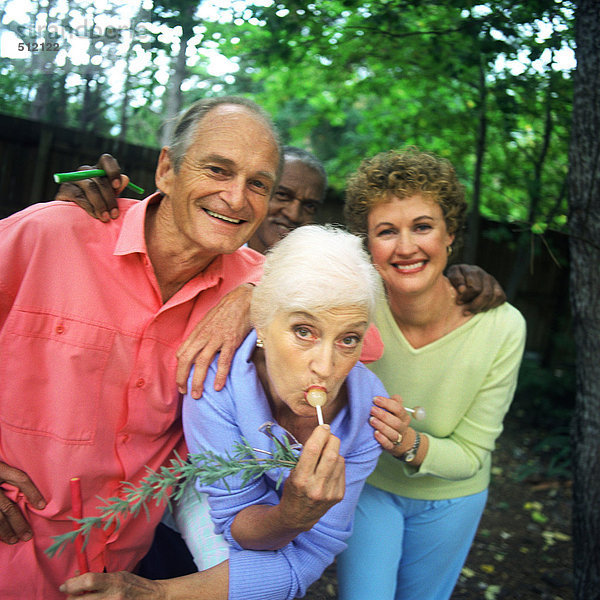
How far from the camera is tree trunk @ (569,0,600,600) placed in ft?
9.02

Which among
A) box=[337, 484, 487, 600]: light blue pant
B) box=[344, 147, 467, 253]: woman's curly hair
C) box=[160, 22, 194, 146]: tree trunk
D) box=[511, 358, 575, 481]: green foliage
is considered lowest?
box=[337, 484, 487, 600]: light blue pant

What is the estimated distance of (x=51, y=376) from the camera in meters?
1.94

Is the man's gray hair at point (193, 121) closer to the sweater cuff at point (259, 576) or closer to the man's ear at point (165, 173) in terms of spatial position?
the man's ear at point (165, 173)

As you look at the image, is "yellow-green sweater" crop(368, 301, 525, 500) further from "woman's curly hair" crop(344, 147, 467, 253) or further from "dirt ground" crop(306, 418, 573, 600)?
"dirt ground" crop(306, 418, 573, 600)

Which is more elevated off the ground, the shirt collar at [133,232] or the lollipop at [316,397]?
the shirt collar at [133,232]

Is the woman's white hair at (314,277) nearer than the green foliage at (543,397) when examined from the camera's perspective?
Yes

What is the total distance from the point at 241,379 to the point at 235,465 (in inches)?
15.7

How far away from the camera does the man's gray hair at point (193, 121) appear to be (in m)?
2.09

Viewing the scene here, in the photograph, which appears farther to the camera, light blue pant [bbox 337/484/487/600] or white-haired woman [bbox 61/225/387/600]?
light blue pant [bbox 337/484/487/600]

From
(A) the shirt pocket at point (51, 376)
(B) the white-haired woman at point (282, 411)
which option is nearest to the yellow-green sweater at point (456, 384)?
(B) the white-haired woman at point (282, 411)

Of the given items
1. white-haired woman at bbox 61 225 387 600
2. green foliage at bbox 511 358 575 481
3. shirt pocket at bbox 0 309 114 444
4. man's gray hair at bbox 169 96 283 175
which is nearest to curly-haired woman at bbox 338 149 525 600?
white-haired woman at bbox 61 225 387 600

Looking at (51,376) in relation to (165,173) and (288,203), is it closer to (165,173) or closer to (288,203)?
(165,173)

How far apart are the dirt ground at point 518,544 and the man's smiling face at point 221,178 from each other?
1.73 meters

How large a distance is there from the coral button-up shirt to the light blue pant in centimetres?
94
